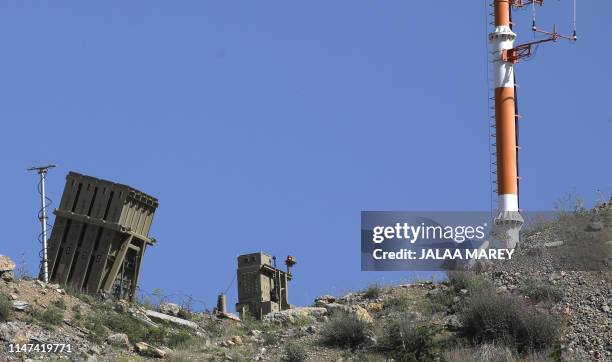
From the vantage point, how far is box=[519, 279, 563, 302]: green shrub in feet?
102

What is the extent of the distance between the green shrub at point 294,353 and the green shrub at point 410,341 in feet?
5.66

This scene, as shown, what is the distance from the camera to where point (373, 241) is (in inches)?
1543

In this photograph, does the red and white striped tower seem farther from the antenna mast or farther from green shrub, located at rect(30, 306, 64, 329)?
green shrub, located at rect(30, 306, 64, 329)

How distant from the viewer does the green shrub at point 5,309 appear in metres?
28.6

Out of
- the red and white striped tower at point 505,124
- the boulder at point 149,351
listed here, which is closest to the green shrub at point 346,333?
the boulder at point 149,351

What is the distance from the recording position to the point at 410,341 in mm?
28781

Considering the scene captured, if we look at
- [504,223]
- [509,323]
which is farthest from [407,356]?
[504,223]

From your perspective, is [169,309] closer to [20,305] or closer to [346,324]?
[20,305]

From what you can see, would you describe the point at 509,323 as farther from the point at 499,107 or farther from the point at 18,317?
the point at 499,107

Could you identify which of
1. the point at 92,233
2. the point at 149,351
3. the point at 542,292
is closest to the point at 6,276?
the point at 92,233

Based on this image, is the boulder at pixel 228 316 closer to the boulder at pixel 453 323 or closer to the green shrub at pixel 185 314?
the green shrub at pixel 185 314

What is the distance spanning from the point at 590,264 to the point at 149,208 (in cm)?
1083

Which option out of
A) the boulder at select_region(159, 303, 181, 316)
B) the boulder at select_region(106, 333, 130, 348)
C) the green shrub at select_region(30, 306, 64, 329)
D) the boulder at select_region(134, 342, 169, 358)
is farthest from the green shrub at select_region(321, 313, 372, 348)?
the green shrub at select_region(30, 306, 64, 329)

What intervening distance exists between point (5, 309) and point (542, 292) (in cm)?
1177
